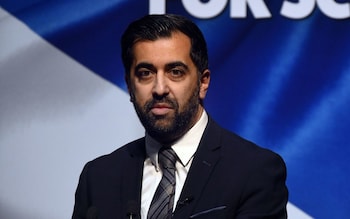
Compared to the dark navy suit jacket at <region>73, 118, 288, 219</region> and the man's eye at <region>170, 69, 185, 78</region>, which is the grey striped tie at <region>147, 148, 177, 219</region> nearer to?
the dark navy suit jacket at <region>73, 118, 288, 219</region>

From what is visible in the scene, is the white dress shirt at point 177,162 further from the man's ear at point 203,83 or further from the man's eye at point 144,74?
the man's eye at point 144,74

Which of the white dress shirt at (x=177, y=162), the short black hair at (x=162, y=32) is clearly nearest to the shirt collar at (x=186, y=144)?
the white dress shirt at (x=177, y=162)

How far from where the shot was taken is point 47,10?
3256mm

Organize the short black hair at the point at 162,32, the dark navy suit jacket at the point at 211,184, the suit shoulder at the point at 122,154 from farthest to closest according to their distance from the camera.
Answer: the suit shoulder at the point at 122,154 < the short black hair at the point at 162,32 < the dark navy suit jacket at the point at 211,184

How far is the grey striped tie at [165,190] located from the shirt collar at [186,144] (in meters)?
0.02

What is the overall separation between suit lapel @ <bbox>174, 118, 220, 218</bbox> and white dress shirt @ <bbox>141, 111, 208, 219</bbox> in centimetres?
2

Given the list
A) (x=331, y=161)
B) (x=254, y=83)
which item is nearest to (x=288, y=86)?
(x=254, y=83)

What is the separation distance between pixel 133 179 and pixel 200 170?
0.19m

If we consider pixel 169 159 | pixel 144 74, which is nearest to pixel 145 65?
pixel 144 74

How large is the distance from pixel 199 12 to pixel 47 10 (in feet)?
2.03

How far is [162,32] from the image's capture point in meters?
2.05

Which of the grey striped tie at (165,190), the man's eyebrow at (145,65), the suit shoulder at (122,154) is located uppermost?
the man's eyebrow at (145,65)

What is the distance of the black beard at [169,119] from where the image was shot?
202 centimetres

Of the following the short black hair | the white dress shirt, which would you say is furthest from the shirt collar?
the short black hair
